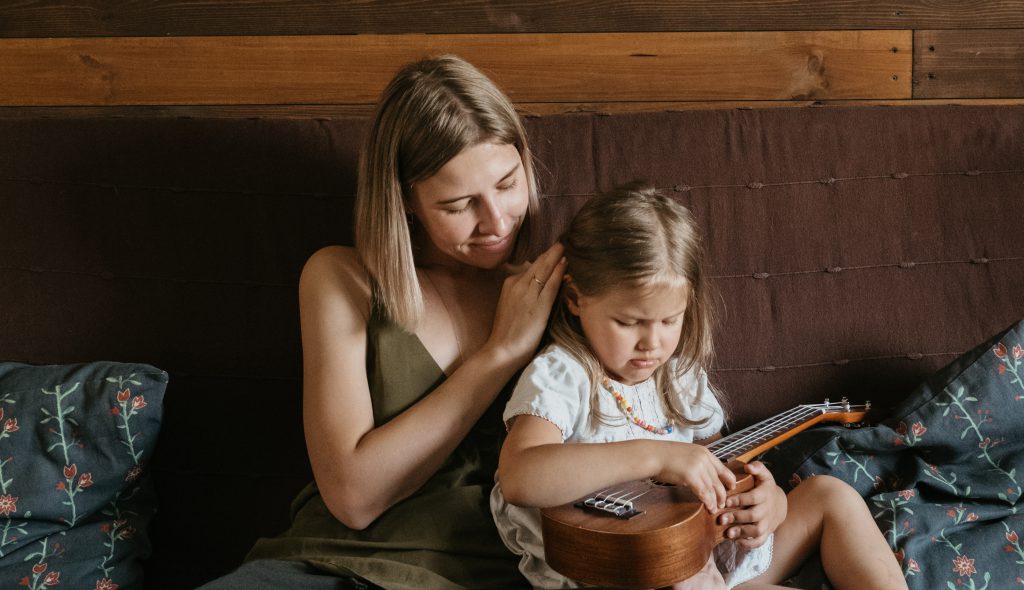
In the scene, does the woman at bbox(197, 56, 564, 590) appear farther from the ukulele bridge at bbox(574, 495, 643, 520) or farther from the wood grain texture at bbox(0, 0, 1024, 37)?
the wood grain texture at bbox(0, 0, 1024, 37)

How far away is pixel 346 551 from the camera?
55.9 inches

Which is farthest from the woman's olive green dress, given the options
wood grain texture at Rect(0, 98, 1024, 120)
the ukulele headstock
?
wood grain texture at Rect(0, 98, 1024, 120)

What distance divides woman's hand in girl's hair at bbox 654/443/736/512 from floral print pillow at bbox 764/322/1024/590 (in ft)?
1.33

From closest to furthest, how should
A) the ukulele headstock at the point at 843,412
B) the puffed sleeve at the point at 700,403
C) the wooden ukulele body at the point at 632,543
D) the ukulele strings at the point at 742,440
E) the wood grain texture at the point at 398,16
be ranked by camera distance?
the wooden ukulele body at the point at 632,543, the ukulele strings at the point at 742,440, the puffed sleeve at the point at 700,403, the ukulele headstock at the point at 843,412, the wood grain texture at the point at 398,16

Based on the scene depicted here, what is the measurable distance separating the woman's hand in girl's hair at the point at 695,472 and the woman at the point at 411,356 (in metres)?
0.32

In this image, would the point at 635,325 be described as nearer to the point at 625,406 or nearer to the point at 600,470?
the point at 625,406

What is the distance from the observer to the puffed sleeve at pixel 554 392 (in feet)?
4.22

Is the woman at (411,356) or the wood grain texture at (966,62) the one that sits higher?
the wood grain texture at (966,62)


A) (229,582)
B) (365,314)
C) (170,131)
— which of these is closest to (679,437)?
(365,314)

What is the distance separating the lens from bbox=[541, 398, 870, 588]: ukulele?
3.65 ft

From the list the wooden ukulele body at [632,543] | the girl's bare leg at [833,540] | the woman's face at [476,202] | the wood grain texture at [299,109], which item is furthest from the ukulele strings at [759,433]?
the wood grain texture at [299,109]

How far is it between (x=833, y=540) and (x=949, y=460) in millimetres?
346

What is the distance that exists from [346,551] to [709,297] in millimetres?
708

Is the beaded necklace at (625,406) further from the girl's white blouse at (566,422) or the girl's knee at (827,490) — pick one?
the girl's knee at (827,490)
